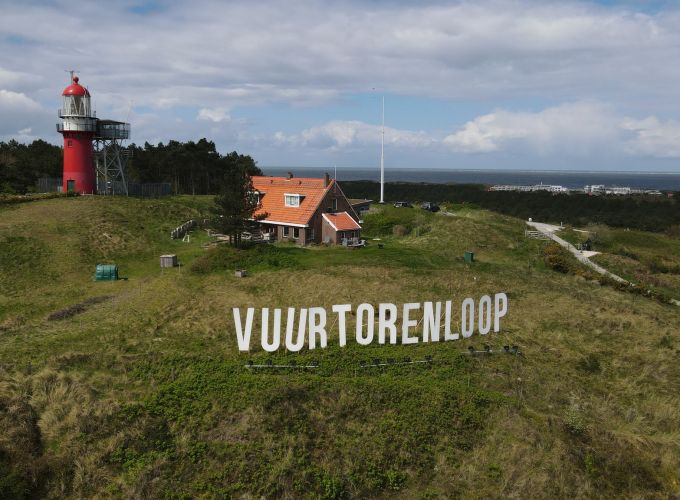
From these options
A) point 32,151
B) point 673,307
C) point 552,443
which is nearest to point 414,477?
point 552,443

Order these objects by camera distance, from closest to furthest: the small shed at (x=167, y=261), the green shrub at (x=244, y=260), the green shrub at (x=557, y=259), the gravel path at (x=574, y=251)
Answer: the green shrub at (x=244, y=260), the small shed at (x=167, y=261), the green shrub at (x=557, y=259), the gravel path at (x=574, y=251)

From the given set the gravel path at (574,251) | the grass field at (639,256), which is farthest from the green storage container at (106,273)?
the grass field at (639,256)

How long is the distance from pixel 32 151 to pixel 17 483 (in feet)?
261

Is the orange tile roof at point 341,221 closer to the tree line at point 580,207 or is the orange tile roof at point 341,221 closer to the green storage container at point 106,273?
the green storage container at point 106,273

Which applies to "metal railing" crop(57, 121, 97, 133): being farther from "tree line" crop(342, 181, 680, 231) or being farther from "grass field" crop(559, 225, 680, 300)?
"tree line" crop(342, 181, 680, 231)

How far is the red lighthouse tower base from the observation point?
60.2m

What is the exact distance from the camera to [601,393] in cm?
2403

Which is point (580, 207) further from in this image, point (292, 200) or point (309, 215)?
point (309, 215)

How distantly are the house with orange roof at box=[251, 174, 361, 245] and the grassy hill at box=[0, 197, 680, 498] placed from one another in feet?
44.7

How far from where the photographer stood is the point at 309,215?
5116 centimetres

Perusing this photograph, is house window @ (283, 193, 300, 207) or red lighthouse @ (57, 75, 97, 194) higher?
red lighthouse @ (57, 75, 97, 194)

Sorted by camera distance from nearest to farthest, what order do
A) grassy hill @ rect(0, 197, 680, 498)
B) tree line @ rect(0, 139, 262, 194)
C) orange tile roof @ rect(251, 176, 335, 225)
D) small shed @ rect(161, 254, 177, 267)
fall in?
grassy hill @ rect(0, 197, 680, 498) < small shed @ rect(161, 254, 177, 267) < orange tile roof @ rect(251, 176, 335, 225) < tree line @ rect(0, 139, 262, 194)

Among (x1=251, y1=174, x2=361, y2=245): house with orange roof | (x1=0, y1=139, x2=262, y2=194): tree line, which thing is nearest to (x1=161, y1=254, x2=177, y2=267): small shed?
(x1=251, y1=174, x2=361, y2=245): house with orange roof

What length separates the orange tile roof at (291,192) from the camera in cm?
5197
